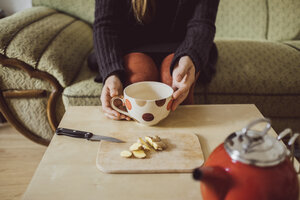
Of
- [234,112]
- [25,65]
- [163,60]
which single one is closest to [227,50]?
[163,60]

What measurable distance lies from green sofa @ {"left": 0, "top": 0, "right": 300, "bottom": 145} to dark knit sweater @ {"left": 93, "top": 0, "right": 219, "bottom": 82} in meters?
0.14

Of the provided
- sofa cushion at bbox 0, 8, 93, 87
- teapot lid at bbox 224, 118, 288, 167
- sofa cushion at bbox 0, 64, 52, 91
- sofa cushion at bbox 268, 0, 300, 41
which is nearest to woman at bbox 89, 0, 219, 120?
sofa cushion at bbox 0, 8, 93, 87

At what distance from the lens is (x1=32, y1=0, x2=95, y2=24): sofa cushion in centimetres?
143

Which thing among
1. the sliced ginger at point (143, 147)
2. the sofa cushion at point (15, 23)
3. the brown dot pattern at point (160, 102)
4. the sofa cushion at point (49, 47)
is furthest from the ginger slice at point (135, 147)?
the sofa cushion at point (15, 23)

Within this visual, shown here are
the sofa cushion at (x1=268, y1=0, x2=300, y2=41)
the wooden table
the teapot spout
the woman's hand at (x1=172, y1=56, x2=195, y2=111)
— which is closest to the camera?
the teapot spout

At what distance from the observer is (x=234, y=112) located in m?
0.67

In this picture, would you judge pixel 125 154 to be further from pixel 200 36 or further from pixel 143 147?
pixel 200 36

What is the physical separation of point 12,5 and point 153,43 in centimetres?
122

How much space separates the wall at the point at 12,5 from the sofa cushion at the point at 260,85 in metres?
1.36

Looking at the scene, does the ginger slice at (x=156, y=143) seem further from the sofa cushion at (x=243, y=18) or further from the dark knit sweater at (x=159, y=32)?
the sofa cushion at (x=243, y=18)

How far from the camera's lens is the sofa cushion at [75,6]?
4.68 feet

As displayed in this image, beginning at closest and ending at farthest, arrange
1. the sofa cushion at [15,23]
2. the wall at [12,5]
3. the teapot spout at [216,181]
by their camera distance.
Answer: the teapot spout at [216,181], the sofa cushion at [15,23], the wall at [12,5]

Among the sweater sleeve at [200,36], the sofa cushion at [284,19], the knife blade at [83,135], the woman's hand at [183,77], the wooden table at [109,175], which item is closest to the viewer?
the wooden table at [109,175]

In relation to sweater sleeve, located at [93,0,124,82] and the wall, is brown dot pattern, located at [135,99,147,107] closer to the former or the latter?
sweater sleeve, located at [93,0,124,82]
